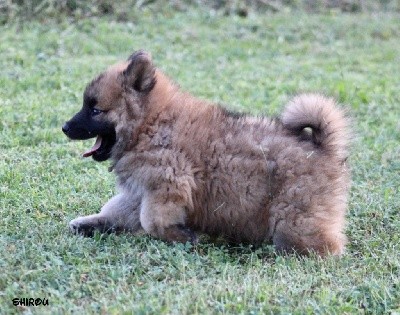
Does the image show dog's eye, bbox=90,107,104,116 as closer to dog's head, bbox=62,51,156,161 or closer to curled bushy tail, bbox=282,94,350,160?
dog's head, bbox=62,51,156,161

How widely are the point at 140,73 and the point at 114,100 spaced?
27 cm

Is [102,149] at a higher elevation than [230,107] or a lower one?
higher

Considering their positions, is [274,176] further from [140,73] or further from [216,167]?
[140,73]

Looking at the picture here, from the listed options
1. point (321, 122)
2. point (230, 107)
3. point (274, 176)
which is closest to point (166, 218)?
point (274, 176)

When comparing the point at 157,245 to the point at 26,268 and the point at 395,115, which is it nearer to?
the point at 26,268

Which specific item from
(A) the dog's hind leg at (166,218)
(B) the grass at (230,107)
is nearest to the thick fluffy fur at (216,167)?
(A) the dog's hind leg at (166,218)

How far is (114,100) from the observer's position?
571 cm

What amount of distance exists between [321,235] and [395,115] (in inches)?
169

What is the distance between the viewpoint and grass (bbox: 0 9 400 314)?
15.0 ft

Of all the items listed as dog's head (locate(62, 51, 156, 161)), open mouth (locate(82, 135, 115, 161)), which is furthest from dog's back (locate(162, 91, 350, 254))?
open mouth (locate(82, 135, 115, 161))

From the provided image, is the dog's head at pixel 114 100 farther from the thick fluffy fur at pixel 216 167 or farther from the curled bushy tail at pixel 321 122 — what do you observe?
the curled bushy tail at pixel 321 122

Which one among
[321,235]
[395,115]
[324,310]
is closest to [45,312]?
[324,310]

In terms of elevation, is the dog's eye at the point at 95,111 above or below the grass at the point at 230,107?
above

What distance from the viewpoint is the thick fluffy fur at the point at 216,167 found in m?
5.43
